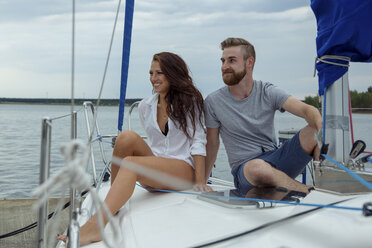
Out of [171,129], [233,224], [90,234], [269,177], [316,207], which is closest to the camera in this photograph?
[316,207]

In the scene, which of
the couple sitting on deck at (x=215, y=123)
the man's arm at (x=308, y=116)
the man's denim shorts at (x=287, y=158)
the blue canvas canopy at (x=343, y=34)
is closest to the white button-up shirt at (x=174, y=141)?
the couple sitting on deck at (x=215, y=123)

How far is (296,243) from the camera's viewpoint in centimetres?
101

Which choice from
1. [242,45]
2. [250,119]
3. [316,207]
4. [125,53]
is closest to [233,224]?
[316,207]

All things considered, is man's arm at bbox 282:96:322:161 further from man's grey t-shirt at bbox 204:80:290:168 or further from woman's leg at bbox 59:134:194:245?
woman's leg at bbox 59:134:194:245

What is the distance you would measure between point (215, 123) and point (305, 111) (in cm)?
48

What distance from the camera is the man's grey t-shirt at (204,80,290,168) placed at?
206 centimetres

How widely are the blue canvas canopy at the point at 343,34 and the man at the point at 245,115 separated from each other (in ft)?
1.80

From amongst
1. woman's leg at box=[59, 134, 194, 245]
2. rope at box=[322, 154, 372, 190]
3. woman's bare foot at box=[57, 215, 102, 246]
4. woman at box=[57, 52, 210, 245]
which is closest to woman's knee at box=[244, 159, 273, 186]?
woman at box=[57, 52, 210, 245]

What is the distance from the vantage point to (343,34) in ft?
4.42

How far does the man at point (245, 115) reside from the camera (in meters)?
1.98

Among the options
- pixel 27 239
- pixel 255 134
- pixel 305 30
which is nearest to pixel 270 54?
pixel 305 30

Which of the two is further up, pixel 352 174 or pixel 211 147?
pixel 352 174

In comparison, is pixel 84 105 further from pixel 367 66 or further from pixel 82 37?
pixel 367 66

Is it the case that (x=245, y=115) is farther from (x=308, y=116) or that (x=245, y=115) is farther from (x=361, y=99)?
(x=361, y=99)
